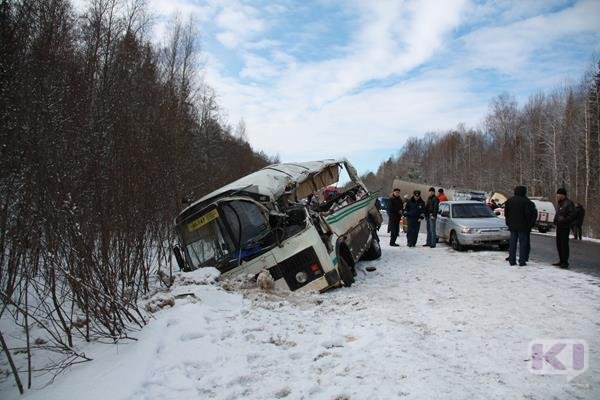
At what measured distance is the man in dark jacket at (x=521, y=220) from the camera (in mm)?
9469

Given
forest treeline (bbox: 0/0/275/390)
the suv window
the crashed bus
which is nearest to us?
forest treeline (bbox: 0/0/275/390)

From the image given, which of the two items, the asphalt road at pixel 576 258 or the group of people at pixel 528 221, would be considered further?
the asphalt road at pixel 576 258

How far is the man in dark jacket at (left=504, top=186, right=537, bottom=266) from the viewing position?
947cm

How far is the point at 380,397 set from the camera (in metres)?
3.52

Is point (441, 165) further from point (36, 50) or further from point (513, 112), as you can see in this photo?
point (36, 50)

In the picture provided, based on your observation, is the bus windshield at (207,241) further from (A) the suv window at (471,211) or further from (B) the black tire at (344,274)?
(A) the suv window at (471,211)

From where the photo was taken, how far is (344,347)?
472 cm

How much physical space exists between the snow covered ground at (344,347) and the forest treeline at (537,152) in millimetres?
22091

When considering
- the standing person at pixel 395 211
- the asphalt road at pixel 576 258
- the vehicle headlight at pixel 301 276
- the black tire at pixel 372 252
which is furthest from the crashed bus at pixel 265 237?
the standing person at pixel 395 211

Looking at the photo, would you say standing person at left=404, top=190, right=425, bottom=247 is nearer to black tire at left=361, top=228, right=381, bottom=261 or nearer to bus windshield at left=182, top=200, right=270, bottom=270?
black tire at left=361, top=228, right=381, bottom=261

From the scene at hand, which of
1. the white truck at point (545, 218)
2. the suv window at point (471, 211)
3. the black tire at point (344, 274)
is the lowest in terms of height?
the white truck at point (545, 218)

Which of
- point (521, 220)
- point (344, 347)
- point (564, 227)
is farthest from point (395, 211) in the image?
point (344, 347)

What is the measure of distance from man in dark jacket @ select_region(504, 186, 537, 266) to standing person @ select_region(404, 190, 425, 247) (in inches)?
155

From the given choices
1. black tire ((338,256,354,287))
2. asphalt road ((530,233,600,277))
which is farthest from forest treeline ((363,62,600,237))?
black tire ((338,256,354,287))
